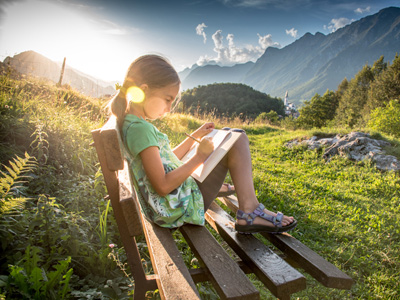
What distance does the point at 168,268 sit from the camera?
1203 millimetres

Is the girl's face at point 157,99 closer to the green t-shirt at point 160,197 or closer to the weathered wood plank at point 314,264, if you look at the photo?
the green t-shirt at point 160,197

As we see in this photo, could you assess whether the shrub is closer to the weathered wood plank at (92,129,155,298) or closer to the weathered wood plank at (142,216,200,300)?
the weathered wood plank at (142,216,200,300)

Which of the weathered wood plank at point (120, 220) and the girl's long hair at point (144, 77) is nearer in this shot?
the weathered wood plank at point (120, 220)

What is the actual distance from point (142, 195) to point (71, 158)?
1.83 metres

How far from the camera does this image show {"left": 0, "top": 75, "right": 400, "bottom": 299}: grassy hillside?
1.68 m

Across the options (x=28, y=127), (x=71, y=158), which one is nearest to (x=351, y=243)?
(x=71, y=158)

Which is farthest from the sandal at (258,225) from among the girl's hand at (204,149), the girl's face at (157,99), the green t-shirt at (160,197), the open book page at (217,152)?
the girl's face at (157,99)

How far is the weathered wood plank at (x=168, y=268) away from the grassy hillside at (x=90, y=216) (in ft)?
1.55

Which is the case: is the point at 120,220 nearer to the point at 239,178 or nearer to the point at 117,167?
the point at 117,167

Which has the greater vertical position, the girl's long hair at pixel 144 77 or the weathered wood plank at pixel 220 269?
the girl's long hair at pixel 144 77

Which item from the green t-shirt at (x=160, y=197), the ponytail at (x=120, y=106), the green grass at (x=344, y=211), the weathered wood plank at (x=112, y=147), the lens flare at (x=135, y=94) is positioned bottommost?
the green grass at (x=344, y=211)

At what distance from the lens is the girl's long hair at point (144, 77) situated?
1.59m

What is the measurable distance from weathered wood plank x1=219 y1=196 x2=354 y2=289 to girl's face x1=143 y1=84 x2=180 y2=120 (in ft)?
3.80

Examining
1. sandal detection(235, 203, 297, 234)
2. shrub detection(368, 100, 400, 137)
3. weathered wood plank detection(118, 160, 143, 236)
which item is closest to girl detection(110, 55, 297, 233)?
sandal detection(235, 203, 297, 234)
